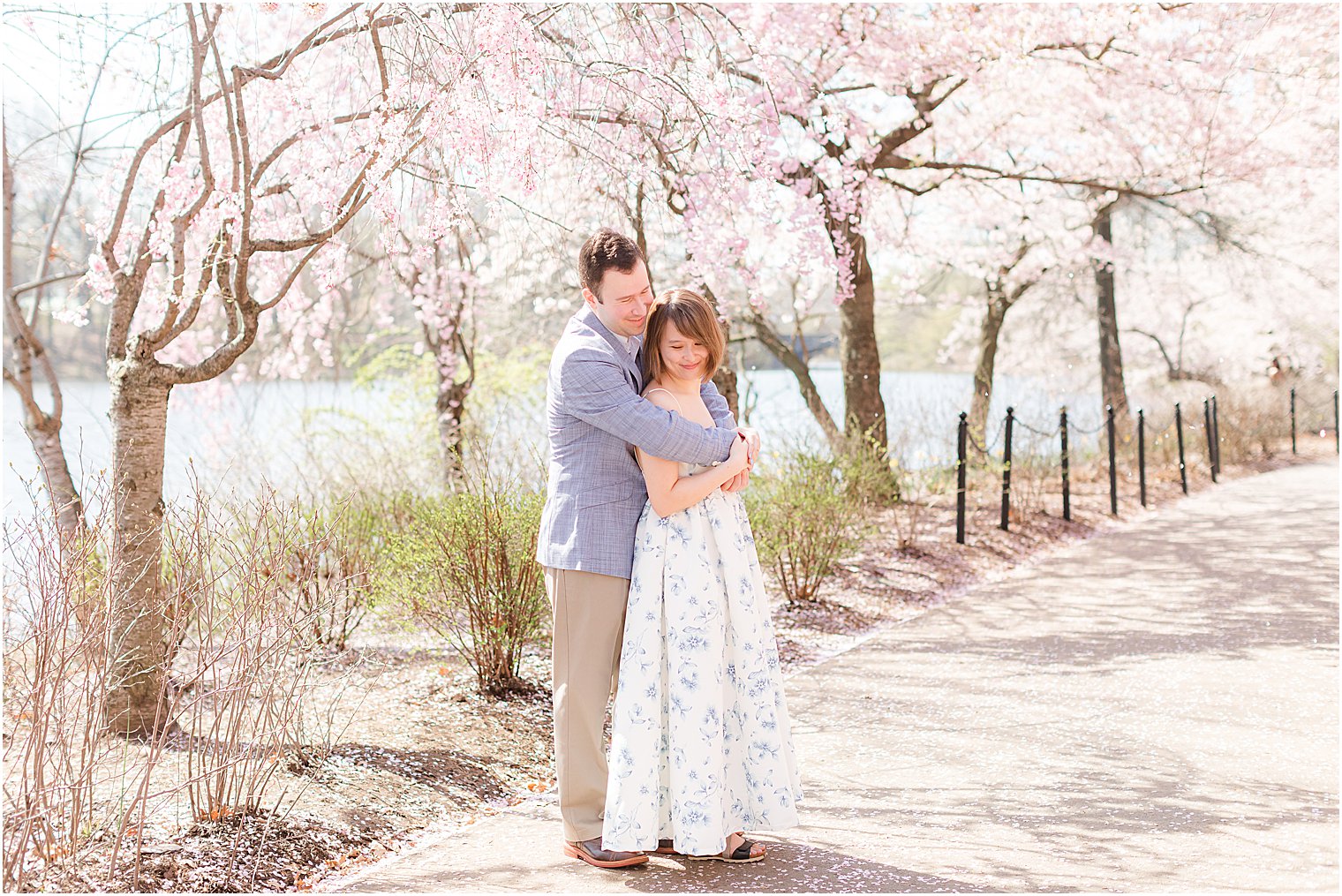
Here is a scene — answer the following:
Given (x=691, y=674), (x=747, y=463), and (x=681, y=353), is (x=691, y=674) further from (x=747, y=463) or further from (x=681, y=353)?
(x=681, y=353)

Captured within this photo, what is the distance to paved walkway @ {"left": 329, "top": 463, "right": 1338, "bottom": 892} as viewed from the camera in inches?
121

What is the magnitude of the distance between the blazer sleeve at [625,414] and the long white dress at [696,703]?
0.42 ft

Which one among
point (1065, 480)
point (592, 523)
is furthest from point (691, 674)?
point (1065, 480)

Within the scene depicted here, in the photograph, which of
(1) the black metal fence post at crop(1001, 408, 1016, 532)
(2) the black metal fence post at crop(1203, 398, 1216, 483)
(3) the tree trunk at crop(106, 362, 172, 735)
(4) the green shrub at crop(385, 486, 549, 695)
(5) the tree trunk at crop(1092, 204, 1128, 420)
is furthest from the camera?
(5) the tree trunk at crop(1092, 204, 1128, 420)

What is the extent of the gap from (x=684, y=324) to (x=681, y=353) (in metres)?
0.09

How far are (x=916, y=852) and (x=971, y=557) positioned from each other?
545 centimetres

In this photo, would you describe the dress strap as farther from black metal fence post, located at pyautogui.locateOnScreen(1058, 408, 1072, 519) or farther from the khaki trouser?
black metal fence post, located at pyautogui.locateOnScreen(1058, 408, 1072, 519)

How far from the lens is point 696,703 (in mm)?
3086

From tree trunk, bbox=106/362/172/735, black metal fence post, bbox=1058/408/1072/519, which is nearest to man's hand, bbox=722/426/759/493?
tree trunk, bbox=106/362/172/735

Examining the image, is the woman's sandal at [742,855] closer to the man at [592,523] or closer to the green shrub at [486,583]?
the man at [592,523]

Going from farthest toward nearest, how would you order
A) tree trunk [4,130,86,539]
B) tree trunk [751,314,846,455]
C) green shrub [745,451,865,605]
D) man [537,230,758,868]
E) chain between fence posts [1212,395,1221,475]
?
chain between fence posts [1212,395,1221,475], tree trunk [751,314,846,455], green shrub [745,451,865,605], tree trunk [4,130,86,539], man [537,230,758,868]

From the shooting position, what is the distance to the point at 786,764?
3160mm

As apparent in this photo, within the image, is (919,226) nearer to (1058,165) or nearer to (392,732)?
(1058,165)

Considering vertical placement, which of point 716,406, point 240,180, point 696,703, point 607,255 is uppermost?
point 240,180
